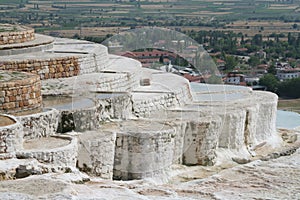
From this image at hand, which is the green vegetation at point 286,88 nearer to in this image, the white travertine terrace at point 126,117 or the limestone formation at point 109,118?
the white travertine terrace at point 126,117

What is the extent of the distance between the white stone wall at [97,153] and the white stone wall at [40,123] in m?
0.61

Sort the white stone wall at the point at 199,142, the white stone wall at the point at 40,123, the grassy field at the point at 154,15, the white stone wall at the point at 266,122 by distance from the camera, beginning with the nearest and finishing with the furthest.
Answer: the white stone wall at the point at 40,123 < the white stone wall at the point at 199,142 < the white stone wall at the point at 266,122 < the grassy field at the point at 154,15

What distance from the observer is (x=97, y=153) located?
15984mm

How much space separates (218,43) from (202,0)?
97420mm

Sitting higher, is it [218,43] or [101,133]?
[101,133]

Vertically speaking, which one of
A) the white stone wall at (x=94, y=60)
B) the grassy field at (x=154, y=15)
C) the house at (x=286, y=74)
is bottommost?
the grassy field at (x=154, y=15)

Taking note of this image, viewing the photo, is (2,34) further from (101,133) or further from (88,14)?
(88,14)

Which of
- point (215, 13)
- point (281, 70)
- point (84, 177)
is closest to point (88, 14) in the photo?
point (215, 13)

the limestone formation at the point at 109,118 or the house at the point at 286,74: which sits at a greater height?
the limestone formation at the point at 109,118

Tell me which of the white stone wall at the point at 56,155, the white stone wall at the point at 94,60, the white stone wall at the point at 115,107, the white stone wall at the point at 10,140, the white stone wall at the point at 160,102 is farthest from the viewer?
the white stone wall at the point at 94,60

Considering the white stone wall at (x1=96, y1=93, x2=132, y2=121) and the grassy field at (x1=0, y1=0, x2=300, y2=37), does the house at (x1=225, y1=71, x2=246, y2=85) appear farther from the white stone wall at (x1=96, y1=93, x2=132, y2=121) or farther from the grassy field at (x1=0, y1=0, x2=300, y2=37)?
the grassy field at (x1=0, y1=0, x2=300, y2=37)

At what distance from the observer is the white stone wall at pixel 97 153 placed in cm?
1570

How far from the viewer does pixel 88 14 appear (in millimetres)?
120500

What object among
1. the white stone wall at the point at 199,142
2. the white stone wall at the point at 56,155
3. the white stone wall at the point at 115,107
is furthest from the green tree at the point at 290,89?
the white stone wall at the point at 56,155
